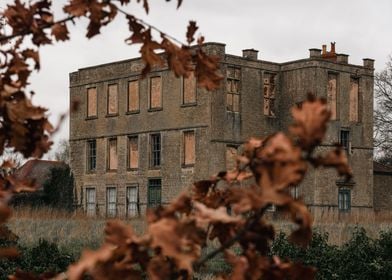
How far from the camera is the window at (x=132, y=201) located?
4506cm

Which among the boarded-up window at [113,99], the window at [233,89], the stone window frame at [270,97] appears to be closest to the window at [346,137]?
the stone window frame at [270,97]

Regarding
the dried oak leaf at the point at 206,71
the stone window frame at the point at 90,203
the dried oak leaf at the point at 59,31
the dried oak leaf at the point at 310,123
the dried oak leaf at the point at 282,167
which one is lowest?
the stone window frame at the point at 90,203

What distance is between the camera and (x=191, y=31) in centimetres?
282

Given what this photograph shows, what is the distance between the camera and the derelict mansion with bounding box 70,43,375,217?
41969 millimetres

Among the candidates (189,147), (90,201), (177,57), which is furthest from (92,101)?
(177,57)

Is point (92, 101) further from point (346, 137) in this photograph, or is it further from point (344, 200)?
point (344, 200)

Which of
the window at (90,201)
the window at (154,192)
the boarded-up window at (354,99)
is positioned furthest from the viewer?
the window at (90,201)

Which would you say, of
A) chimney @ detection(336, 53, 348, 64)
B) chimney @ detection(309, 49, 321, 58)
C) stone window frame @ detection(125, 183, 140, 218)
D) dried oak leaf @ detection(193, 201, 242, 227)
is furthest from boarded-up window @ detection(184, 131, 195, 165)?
dried oak leaf @ detection(193, 201, 242, 227)

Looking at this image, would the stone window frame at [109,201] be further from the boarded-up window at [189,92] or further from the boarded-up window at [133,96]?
the boarded-up window at [189,92]

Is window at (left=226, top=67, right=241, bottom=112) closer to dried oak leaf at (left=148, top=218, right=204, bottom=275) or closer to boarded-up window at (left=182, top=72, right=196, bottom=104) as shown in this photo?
boarded-up window at (left=182, top=72, right=196, bottom=104)

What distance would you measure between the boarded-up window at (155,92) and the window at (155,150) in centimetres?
156

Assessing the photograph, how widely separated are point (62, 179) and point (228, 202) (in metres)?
46.6

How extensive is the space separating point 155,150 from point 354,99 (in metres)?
10.9

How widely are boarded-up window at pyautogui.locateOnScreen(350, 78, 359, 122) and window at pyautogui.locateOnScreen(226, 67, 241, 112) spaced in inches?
277
